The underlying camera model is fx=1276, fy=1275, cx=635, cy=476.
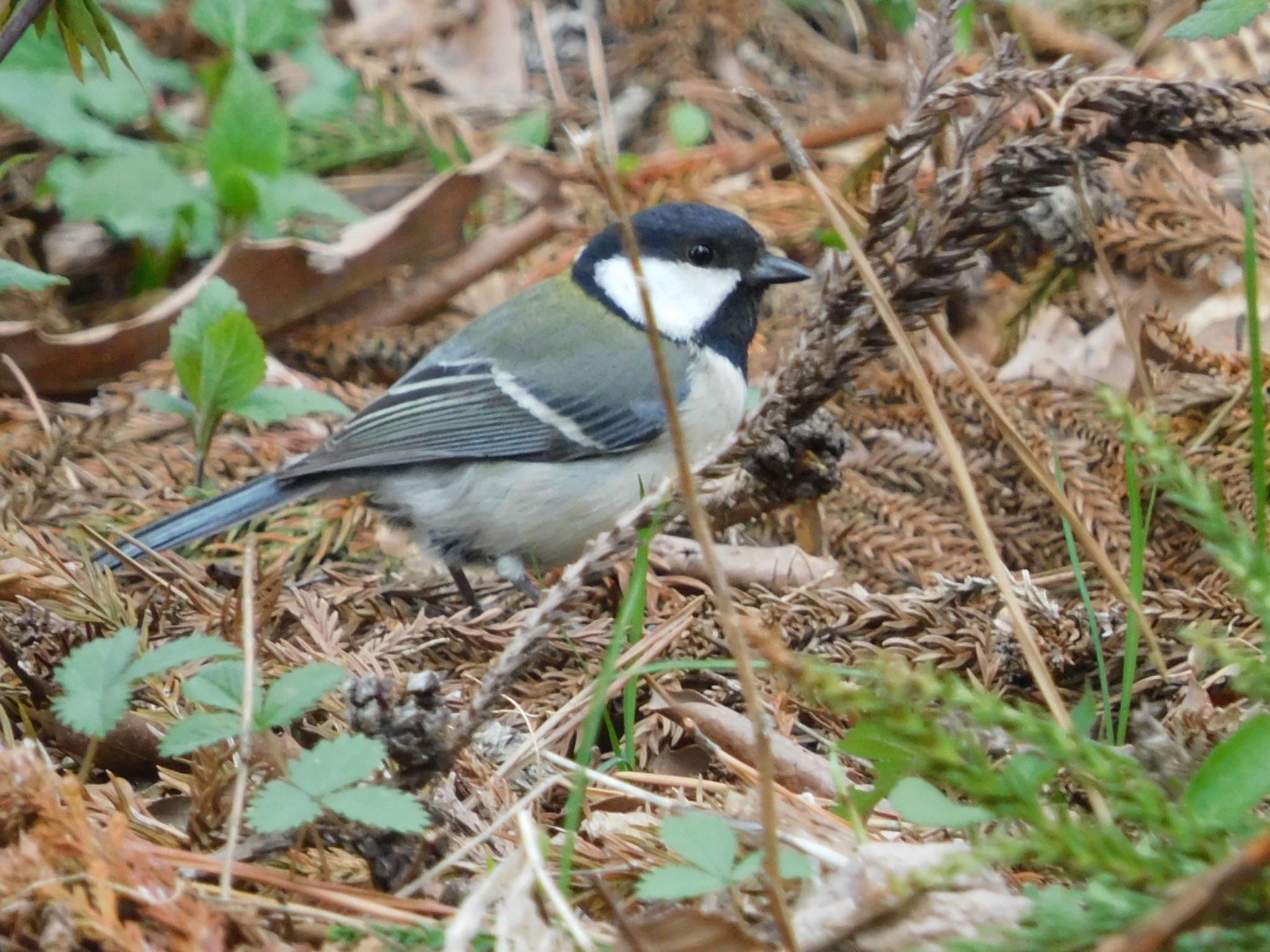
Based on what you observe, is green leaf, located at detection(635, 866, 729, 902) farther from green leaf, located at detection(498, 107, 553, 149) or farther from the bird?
green leaf, located at detection(498, 107, 553, 149)

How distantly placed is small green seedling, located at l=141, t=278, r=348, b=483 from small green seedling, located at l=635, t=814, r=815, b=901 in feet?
4.74

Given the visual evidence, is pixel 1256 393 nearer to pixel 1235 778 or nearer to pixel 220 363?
pixel 1235 778

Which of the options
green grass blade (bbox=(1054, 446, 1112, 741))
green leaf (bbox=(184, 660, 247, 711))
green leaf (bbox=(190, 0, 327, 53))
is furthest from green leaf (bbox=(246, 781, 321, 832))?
green leaf (bbox=(190, 0, 327, 53))

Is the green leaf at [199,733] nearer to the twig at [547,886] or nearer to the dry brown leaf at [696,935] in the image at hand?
the twig at [547,886]

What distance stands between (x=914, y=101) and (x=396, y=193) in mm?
2272

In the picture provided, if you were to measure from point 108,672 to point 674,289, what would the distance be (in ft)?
5.70

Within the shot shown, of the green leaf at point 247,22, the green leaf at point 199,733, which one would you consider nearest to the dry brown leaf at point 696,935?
the green leaf at point 199,733

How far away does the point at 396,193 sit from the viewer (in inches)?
136

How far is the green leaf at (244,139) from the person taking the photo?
2.77 metres

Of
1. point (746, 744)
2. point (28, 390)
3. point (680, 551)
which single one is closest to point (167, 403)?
point (28, 390)

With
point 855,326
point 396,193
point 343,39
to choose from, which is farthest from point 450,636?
point 343,39

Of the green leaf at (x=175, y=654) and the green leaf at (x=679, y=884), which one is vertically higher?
the green leaf at (x=175, y=654)

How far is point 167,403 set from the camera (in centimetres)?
229

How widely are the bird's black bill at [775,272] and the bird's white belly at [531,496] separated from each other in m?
0.30
